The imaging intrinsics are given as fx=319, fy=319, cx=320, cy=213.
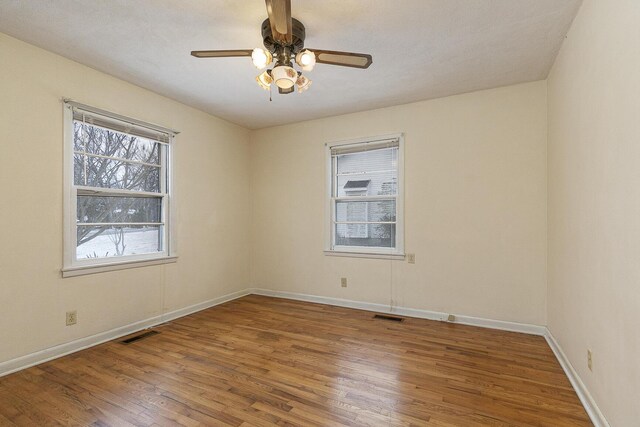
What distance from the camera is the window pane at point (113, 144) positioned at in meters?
3.02

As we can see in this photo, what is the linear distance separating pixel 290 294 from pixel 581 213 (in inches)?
143

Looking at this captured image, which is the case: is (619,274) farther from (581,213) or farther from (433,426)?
(433,426)

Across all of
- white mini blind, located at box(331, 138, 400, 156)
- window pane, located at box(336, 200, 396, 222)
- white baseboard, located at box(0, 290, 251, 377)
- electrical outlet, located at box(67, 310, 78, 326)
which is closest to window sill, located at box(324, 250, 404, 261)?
window pane, located at box(336, 200, 396, 222)

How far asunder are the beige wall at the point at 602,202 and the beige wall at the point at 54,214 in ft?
12.9

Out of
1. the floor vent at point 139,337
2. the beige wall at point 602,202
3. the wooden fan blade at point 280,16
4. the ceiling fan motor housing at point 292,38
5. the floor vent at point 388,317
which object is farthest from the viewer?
the floor vent at point 388,317

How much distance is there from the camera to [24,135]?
2.60 meters

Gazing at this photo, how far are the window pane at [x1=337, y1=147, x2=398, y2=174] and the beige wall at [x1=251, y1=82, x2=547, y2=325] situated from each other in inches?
9.1

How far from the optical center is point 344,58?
86.8 inches

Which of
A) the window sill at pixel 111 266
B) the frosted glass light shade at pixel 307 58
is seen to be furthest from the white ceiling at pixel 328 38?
the window sill at pixel 111 266

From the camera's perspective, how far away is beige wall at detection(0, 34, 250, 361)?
2.52m

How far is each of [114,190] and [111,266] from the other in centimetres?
77

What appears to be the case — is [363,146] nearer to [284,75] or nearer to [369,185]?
[369,185]

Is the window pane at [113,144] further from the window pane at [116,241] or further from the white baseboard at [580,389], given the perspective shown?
the white baseboard at [580,389]

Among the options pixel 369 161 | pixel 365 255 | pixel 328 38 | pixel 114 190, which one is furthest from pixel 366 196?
pixel 114 190
